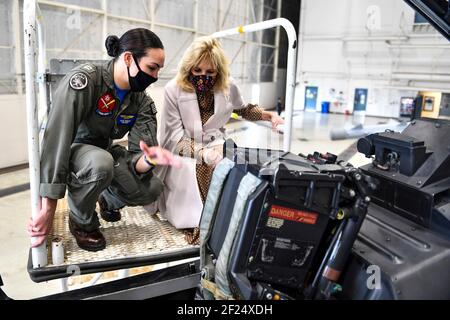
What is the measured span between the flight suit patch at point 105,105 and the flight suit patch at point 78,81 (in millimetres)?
145

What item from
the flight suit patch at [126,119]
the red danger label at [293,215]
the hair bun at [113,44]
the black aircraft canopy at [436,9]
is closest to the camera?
the red danger label at [293,215]

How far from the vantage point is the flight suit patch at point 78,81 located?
160 cm

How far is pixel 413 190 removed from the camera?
57.5 inches

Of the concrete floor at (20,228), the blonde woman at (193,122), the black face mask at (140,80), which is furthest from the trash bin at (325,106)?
the black face mask at (140,80)

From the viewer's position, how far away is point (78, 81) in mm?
1620

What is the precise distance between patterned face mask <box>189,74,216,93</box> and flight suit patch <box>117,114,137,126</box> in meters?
0.41

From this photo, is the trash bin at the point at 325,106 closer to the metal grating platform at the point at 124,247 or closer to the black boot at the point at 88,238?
the metal grating platform at the point at 124,247

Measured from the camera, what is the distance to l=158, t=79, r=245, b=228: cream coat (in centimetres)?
217

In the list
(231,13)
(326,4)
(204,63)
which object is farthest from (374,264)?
(326,4)

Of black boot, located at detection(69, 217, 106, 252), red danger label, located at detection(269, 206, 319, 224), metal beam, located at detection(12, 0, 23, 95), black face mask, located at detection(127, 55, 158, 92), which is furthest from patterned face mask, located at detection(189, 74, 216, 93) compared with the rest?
metal beam, located at detection(12, 0, 23, 95)

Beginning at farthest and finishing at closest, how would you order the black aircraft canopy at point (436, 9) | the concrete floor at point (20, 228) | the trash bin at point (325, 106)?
the trash bin at point (325, 106)
the concrete floor at point (20, 228)
the black aircraft canopy at point (436, 9)

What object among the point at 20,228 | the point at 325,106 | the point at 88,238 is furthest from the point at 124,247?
the point at 325,106

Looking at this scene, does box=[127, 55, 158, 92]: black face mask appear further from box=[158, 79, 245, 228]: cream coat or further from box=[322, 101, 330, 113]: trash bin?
box=[322, 101, 330, 113]: trash bin

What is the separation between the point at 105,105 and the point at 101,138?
0.21 meters
